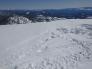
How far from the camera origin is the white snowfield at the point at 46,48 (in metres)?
3.97

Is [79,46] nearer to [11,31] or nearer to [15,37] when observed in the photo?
[15,37]

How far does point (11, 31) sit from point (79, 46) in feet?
10.6

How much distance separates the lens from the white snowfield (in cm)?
397

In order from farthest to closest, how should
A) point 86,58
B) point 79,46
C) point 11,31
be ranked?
point 11,31
point 79,46
point 86,58

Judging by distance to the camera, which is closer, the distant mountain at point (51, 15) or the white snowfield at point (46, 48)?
the white snowfield at point (46, 48)

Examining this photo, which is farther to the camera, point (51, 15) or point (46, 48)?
point (51, 15)

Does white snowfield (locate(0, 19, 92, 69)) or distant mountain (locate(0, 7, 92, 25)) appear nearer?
white snowfield (locate(0, 19, 92, 69))

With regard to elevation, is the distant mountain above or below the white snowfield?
below

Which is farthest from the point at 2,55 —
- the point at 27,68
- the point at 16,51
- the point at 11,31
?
the point at 11,31

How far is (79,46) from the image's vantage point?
4.92 meters

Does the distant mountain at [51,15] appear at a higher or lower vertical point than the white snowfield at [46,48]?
lower

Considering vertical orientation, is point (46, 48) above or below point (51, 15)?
above

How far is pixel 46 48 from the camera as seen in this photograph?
5.00 meters

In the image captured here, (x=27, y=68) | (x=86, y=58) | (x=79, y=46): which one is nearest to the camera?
(x=27, y=68)
